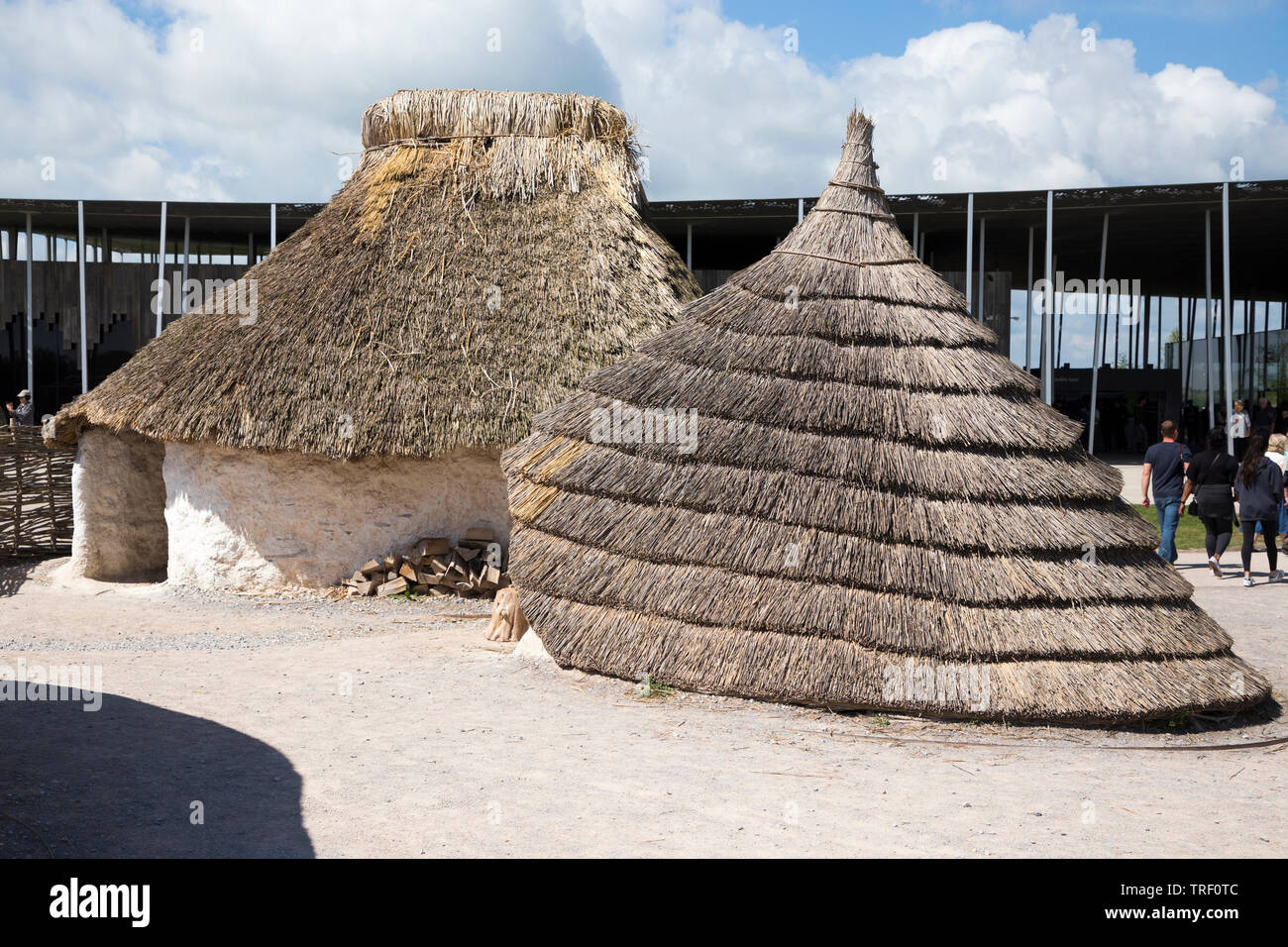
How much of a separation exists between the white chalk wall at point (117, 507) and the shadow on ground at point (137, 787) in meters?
6.07

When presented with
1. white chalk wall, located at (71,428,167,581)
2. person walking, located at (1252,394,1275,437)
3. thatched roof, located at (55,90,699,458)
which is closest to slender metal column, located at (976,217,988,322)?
person walking, located at (1252,394,1275,437)

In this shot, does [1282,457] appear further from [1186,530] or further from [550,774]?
[550,774]

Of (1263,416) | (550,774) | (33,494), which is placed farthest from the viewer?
(1263,416)

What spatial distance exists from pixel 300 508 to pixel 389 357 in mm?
1926

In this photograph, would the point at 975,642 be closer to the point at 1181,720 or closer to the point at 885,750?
the point at 885,750

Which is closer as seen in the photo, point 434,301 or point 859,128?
point 859,128

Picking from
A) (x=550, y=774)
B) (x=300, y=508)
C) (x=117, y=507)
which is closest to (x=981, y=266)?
(x=300, y=508)

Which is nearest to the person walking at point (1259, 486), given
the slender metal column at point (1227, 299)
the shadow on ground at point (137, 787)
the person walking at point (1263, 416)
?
the slender metal column at point (1227, 299)

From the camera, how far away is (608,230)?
42.9 ft

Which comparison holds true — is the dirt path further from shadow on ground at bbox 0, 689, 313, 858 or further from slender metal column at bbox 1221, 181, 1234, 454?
slender metal column at bbox 1221, 181, 1234, 454

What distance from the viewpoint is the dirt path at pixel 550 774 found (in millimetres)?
4945

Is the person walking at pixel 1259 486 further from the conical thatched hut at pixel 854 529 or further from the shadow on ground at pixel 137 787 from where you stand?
the shadow on ground at pixel 137 787

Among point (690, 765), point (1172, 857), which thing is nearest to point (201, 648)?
point (690, 765)

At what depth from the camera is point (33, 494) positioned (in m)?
14.2
